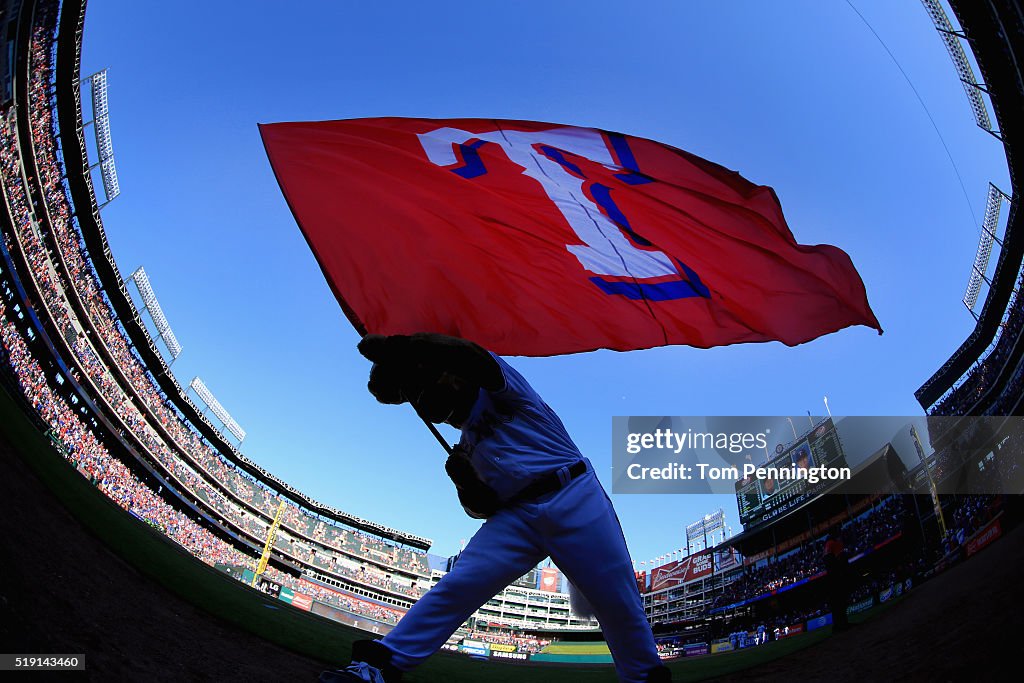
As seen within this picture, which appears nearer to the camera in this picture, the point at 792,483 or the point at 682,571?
the point at 792,483

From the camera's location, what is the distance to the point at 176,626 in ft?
11.1

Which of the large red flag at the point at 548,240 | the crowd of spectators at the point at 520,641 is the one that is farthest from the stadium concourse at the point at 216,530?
the large red flag at the point at 548,240

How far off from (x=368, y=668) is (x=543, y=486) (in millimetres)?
959

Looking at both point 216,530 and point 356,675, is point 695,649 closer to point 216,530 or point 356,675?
point 356,675

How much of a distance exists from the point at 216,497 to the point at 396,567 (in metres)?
26.0

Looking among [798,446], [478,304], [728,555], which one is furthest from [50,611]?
[728,555]

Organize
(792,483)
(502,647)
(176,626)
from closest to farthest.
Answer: (176,626) → (792,483) → (502,647)

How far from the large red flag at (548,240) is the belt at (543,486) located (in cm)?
166

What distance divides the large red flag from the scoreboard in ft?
116

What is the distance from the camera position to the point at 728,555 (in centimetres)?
4641

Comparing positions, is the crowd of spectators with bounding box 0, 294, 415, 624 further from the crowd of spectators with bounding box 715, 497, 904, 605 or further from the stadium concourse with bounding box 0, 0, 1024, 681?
the crowd of spectators with bounding box 715, 497, 904, 605

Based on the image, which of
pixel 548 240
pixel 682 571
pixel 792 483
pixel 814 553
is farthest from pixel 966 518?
pixel 682 571

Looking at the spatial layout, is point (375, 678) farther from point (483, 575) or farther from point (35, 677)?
point (35, 677)

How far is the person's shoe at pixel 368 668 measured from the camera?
185 cm
